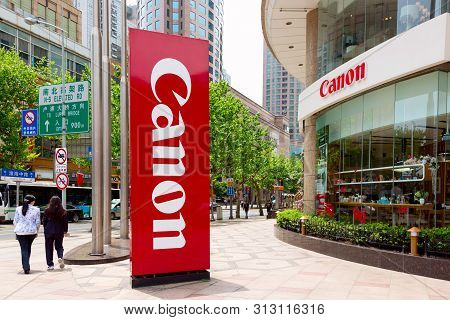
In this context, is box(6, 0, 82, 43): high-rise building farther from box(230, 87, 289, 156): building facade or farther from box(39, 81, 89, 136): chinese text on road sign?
box(230, 87, 289, 156): building facade

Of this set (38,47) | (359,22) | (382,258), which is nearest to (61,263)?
(382,258)

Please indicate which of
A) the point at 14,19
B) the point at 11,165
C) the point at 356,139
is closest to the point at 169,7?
the point at 14,19

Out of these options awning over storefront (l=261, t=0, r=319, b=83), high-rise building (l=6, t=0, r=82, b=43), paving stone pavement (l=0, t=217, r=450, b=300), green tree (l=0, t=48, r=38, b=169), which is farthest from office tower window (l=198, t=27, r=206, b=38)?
paving stone pavement (l=0, t=217, r=450, b=300)

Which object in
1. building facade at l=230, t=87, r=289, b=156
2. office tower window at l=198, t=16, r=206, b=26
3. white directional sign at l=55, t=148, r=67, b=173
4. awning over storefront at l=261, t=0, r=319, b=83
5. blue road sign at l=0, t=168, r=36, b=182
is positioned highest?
office tower window at l=198, t=16, r=206, b=26

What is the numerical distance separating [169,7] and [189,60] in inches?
3544

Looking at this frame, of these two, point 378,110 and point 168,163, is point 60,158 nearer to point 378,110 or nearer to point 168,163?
point 168,163

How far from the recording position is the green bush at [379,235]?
28.6 feet

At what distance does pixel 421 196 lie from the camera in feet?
36.1

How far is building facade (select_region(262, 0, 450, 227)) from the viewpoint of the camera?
10.5m

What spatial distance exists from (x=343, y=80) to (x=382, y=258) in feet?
19.7

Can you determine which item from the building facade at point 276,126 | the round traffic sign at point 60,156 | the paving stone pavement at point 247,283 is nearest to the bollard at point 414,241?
the paving stone pavement at point 247,283

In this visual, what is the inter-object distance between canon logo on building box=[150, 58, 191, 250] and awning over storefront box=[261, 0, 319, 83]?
10.5 meters

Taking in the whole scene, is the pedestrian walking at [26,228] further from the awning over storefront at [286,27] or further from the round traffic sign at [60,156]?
the awning over storefront at [286,27]

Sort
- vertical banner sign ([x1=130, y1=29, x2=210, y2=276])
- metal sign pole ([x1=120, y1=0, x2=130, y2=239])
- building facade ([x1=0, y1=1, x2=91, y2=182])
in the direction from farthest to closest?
building facade ([x1=0, y1=1, x2=91, y2=182]), metal sign pole ([x1=120, y1=0, x2=130, y2=239]), vertical banner sign ([x1=130, y1=29, x2=210, y2=276])
